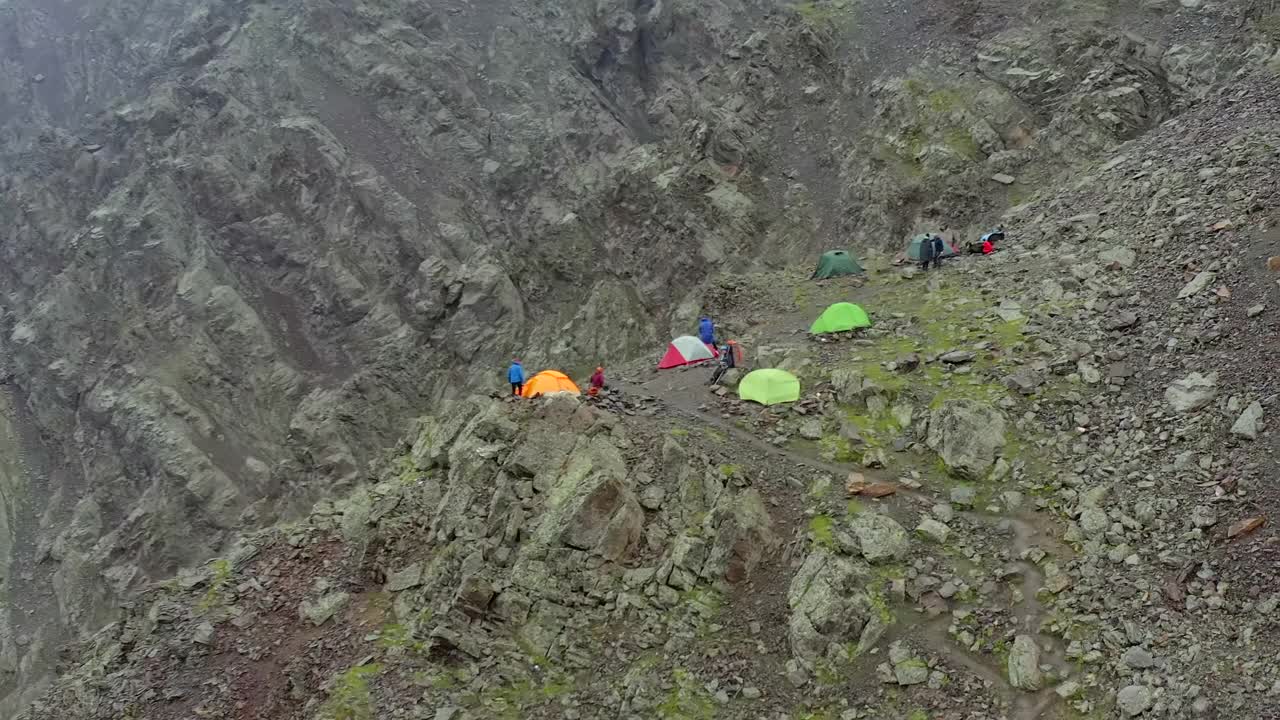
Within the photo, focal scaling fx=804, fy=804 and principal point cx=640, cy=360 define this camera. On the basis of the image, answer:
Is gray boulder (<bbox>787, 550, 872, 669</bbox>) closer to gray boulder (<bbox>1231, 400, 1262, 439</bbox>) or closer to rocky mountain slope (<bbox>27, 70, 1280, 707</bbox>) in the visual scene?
rocky mountain slope (<bbox>27, 70, 1280, 707</bbox>)

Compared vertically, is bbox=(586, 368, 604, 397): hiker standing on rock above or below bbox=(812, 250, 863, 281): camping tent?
above

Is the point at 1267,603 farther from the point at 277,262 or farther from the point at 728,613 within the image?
the point at 277,262

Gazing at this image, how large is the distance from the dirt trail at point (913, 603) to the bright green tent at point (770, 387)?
117 centimetres

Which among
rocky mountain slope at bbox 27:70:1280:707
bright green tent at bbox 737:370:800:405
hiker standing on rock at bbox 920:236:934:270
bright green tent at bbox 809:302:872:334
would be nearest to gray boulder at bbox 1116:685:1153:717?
rocky mountain slope at bbox 27:70:1280:707

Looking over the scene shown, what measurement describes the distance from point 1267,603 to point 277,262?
203ft

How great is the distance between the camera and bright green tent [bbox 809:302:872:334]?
2548 centimetres

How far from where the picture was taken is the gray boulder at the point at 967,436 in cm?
1805

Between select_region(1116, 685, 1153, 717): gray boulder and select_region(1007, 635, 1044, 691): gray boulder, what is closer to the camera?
select_region(1116, 685, 1153, 717): gray boulder

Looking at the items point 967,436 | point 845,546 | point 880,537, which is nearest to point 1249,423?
point 967,436

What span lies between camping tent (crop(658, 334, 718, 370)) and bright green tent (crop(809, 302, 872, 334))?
366 centimetres

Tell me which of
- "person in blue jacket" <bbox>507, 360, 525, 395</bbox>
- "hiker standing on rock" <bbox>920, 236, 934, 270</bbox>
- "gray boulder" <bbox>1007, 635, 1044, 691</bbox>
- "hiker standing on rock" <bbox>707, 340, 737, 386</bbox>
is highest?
"person in blue jacket" <bbox>507, 360, 525, 395</bbox>

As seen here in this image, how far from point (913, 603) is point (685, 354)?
12647 mm

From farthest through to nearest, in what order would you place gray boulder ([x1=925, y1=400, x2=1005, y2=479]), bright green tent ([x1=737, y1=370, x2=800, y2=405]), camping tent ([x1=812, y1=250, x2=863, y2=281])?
camping tent ([x1=812, y1=250, x2=863, y2=281]), bright green tent ([x1=737, y1=370, x2=800, y2=405]), gray boulder ([x1=925, y1=400, x2=1005, y2=479])

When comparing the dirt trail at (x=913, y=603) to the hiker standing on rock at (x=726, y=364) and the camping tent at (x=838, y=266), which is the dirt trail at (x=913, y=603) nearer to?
the hiker standing on rock at (x=726, y=364)
